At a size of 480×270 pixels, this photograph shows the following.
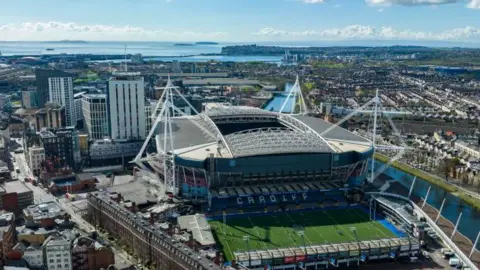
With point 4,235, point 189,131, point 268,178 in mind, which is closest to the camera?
point 4,235

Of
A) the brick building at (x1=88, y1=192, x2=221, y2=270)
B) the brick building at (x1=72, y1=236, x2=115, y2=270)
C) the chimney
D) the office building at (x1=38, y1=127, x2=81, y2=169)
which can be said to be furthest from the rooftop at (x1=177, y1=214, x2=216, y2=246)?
the office building at (x1=38, y1=127, x2=81, y2=169)

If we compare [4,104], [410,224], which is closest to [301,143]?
[410,224]

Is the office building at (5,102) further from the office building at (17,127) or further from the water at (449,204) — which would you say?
the water at (449,204)

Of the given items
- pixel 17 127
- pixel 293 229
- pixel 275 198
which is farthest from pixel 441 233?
pixel 17 127

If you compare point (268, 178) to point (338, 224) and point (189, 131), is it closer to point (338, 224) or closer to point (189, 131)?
point (338, 224)

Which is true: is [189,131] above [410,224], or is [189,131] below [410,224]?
above

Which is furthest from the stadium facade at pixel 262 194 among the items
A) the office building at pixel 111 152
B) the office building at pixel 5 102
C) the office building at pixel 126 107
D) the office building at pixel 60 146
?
the office building at pixel 5 102
